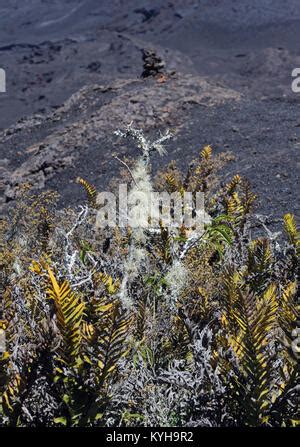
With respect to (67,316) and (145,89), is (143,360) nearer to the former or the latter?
(67,316)

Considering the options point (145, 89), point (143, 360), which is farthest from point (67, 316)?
point (145, 89)

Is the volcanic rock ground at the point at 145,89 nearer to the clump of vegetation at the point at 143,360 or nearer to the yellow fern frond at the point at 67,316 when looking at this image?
the clump of vegetation at the point at 143,360

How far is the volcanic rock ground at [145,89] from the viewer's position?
28.4 feet

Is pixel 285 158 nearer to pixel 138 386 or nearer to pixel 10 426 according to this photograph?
pixel 138 386

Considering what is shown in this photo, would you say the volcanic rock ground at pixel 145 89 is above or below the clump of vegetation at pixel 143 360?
below

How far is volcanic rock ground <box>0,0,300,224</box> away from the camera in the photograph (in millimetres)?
8665

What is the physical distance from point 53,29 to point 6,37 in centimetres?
334

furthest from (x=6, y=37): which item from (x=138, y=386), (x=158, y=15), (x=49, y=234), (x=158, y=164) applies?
(x=138, y=386)

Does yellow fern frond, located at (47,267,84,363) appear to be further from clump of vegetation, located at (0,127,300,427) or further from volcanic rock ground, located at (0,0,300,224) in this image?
volcanic rock ground, located at (0,0,300,224)

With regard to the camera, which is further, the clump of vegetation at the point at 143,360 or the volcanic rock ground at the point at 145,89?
the volcanic rock ground at the point at 145,89

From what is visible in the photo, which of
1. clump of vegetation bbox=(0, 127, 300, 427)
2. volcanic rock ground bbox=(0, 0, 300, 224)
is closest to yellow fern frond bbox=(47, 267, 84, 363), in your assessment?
clump of vegetation bbox=(0, 127, 300, 427)

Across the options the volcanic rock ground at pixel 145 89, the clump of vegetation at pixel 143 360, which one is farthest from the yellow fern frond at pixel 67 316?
the volcanic rock ground at pixel 145 89

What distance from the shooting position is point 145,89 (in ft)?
35.9

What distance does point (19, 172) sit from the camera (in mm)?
9828
